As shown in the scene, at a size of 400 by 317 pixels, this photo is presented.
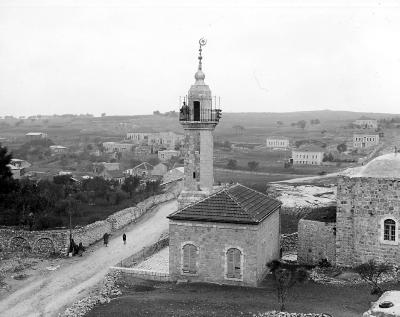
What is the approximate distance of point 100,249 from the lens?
28516mm

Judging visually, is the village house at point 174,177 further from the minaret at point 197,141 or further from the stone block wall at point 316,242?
the stone block wall at point 316,242

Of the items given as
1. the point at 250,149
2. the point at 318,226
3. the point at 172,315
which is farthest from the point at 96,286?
the point at 250,149

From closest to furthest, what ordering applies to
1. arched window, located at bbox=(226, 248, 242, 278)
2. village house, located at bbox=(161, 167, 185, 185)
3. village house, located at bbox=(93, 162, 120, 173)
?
arched window, located at bbox=(226, 248, 242, 278) → village house, located at bbox=(161, 167, 185, 185) → village house, located at bbox=(93, 162, 120, 173)

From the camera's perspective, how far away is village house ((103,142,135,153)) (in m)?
121

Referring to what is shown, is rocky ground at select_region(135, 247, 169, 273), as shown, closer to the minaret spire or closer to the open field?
the open field

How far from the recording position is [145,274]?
71.9 ft

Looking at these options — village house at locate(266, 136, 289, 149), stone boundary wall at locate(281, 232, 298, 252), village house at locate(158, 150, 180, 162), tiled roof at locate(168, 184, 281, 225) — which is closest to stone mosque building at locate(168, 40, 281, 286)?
tiled roof at locate(168, 184, 281, 225)

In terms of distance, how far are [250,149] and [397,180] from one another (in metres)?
104

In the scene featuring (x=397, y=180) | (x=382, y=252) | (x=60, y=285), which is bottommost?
(x=60, y=285)

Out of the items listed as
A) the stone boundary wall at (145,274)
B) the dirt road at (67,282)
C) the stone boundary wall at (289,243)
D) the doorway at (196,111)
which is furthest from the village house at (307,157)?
the stone boundary wall at (145,274)

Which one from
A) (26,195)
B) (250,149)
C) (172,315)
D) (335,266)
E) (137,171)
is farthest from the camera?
(250,149)

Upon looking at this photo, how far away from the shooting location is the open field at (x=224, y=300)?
17125 millimetres

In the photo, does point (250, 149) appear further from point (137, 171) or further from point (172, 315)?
point (172, 315)

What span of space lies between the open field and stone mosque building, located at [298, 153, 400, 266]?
2229mm
